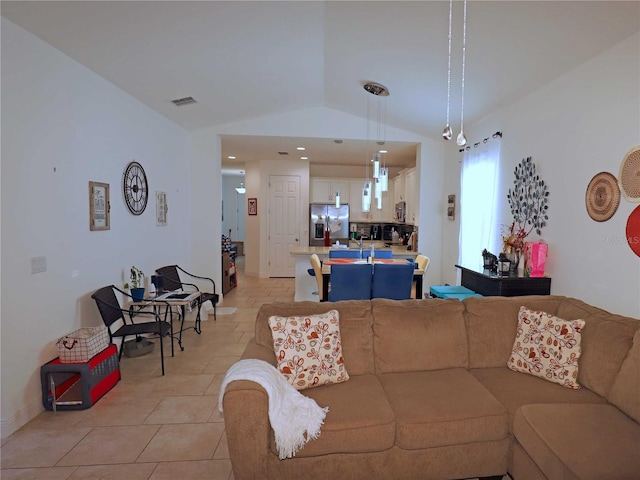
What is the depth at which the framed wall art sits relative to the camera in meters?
4.59

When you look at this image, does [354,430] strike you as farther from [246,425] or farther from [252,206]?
[252,206]

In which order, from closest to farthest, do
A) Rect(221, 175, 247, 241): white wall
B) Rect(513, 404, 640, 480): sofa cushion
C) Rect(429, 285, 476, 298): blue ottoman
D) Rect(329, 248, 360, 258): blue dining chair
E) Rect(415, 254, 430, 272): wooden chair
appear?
Rect(513, 404, 640, 480): sofa cushion
Rect(429, 285, 476, 298): blue ottoman
Rect(415, 254, 430, 272): wooden chair
Rect(329, 248, 360, 258): blue dining chair
Rect(221, 175, 247, 241): white wall

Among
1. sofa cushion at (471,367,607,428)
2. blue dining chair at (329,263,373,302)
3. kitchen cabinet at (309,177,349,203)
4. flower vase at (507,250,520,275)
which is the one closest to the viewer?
sofa cushion at (471,367,607,428)

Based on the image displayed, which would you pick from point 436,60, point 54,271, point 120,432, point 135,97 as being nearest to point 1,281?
point 54,271

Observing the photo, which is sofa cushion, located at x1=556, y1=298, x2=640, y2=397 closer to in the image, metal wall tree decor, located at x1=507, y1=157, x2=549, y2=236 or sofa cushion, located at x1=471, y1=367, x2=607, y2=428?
sofa cushion, located at x1=471, y1=367, x2=607, y2=428

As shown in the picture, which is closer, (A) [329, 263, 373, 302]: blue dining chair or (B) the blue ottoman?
(A) [329, 263, 373, 302]: blue dining chair

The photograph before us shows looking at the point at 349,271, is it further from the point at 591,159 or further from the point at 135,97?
the point at 135,97

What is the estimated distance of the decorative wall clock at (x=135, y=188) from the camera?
383 cm

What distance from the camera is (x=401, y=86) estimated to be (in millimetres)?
3992

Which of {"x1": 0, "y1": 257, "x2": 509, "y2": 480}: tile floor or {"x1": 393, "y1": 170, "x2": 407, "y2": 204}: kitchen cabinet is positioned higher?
{"x1": 393, "y1": 170, "x2": 407, "y2": 204}: kitchen cabinet

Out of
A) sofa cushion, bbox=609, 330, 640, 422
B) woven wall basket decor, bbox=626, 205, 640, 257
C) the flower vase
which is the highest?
woven wall basket decor, bbox=626, 205, 640, 257

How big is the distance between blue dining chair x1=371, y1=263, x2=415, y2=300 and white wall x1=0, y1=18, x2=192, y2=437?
2.69m

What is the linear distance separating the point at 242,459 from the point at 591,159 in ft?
10.5

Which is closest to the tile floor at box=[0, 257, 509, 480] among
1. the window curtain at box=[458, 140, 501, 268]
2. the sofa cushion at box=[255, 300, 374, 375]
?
the sofa cushion at box=[255, 300, 374, 375]
